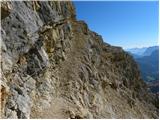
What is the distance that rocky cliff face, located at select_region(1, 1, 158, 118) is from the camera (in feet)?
72.5

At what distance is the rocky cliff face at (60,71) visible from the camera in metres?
22.1

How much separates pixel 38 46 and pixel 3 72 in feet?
22.6

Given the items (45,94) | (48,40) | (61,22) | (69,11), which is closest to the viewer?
(45,94)

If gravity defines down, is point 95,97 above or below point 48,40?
below

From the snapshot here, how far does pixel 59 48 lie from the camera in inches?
1336

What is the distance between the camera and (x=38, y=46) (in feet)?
89.2

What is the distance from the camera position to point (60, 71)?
105 feet

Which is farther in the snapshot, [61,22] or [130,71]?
[130,71]

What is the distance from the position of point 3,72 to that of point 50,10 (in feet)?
41.4

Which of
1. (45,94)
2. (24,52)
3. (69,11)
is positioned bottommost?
(45,94)

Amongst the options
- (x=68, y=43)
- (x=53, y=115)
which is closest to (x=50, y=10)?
(x=68, y=43)

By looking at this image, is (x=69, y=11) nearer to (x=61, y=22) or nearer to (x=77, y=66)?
(x=61, y=22)

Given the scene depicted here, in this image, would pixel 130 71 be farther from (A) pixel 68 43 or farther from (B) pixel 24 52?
(B) pixel 24 52

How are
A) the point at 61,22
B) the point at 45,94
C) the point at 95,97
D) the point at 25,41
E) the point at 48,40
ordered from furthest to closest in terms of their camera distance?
the point at 61,22 < the point at 95,97 < the point at 48,40 < the point at 45,94 < the point at 25,41
